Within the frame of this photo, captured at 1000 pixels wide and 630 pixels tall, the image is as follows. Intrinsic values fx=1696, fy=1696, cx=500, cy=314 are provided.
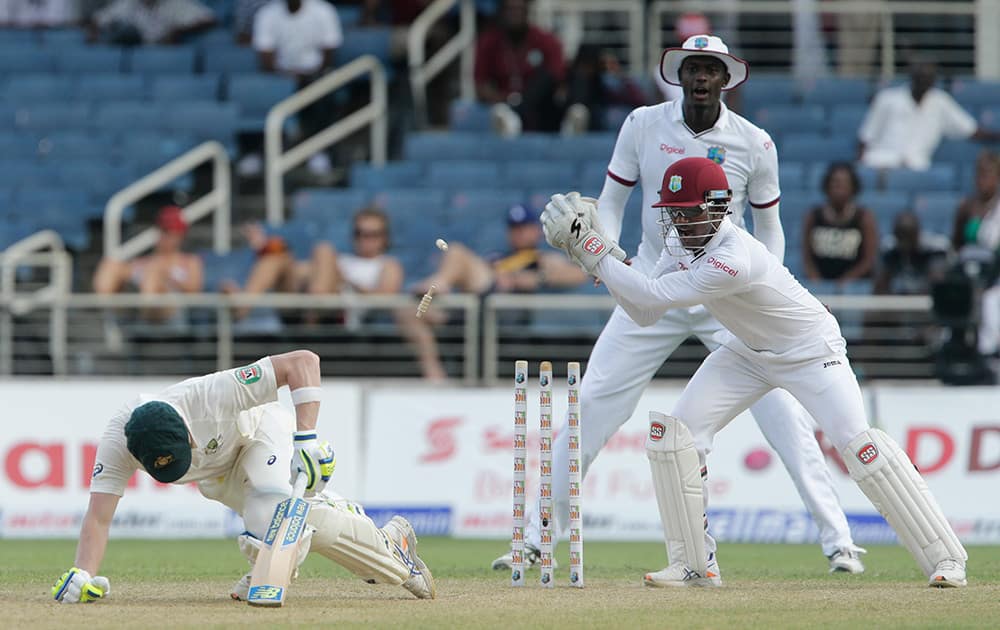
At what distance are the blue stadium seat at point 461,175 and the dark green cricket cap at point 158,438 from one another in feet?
28.7

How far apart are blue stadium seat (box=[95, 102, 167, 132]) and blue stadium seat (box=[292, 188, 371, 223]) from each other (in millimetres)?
2016

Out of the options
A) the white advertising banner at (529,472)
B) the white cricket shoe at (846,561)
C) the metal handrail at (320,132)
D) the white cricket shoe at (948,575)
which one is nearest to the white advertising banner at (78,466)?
the white advertising banner at (529,472)

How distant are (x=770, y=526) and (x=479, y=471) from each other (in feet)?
7.11

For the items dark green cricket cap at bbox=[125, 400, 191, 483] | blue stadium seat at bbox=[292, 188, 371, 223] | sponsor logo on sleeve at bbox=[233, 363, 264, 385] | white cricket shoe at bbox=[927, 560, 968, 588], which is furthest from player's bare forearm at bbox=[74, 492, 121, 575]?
blue stadium seat at bbox=[292, 188, 371, 223]

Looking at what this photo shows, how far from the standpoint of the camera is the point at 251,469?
7559mm

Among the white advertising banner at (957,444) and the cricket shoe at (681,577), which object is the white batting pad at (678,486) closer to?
the cricket shoe at (681,577)

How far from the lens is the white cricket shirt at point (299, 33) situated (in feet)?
55.5

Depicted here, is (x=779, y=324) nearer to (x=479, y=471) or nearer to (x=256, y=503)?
(x=256, y=503)

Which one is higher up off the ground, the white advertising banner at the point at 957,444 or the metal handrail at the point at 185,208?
the metal handrail at the point at 185,208

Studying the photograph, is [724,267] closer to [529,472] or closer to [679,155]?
[679,155]

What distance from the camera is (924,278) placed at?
13.6 meters

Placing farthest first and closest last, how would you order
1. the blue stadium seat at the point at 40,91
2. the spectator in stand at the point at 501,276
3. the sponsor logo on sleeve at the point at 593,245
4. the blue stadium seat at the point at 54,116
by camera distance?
the blue stadium seat at the point at 40,91 < the blue stadium seat at the point at 54,116 < the spectator in stand at the point at 501,276 < the sponsor logo on sleeve at the point at 593,245

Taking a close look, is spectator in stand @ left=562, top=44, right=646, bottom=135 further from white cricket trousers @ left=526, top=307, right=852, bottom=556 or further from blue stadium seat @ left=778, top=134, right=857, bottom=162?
white cricket trousers @ left=526, top=307, right=852, bottom=556

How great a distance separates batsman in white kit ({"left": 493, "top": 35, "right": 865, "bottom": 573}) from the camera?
850 centimetres
